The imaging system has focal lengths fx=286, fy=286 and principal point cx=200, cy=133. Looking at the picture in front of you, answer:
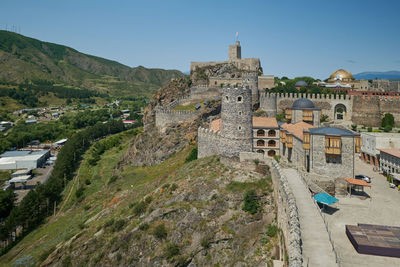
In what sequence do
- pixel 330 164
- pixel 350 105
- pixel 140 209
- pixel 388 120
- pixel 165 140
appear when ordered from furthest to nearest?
1. pixel 350 105
2. pixel 388 120
3. pixel 165 140
4. pixel 140 209
5. pixel 330 164

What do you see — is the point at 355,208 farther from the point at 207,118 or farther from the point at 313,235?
the point at 207,118

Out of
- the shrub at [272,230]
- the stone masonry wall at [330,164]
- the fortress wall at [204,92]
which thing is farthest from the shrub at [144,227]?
the fortress wall at [204,92]

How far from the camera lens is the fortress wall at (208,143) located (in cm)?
3188

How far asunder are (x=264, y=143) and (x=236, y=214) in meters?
14.4

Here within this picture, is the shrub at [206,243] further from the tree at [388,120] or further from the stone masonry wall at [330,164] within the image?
the tree at [388,120]

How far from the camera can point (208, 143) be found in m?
33.9

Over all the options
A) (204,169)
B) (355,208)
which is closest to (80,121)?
(204,169)

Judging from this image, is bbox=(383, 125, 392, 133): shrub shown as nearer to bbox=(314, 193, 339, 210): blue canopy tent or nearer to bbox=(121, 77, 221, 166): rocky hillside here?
bbox=(121, 77, 221, 166): rocky hillside

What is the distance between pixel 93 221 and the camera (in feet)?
109

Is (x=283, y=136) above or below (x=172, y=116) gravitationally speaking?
below

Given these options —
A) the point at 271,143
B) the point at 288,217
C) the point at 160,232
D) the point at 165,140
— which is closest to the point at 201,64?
the point at 165,140

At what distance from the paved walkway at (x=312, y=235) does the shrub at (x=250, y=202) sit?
336 cm

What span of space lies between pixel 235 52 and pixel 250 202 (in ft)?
176

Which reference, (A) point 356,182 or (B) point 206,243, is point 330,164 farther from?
(B) point 206,243
